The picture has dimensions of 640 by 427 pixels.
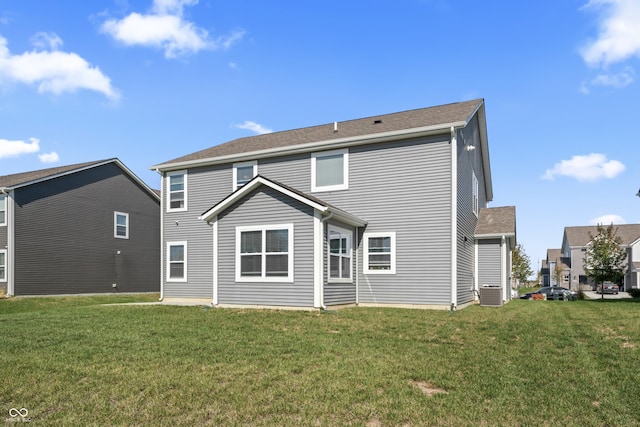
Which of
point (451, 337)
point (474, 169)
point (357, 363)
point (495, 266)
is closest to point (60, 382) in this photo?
point (357, 363)

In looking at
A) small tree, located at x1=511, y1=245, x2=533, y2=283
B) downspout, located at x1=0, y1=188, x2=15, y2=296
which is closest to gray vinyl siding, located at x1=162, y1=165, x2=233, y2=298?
downspout, located at x1=0, y1=188, x2=15, y2=296

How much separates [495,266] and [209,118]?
12063 mm

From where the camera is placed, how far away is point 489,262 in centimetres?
1783

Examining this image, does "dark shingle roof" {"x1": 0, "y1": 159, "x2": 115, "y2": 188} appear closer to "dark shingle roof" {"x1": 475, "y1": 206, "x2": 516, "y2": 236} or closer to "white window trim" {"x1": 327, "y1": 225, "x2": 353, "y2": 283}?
"white window trim" {"x1": 327, "y1": 225, "x2": 353, "y2": 283}

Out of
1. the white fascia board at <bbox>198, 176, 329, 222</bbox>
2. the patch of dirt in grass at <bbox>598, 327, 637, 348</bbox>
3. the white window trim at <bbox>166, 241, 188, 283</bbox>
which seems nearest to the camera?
the patch of dirt in grass at <bbox>598, 327, 637, 348</bbox>

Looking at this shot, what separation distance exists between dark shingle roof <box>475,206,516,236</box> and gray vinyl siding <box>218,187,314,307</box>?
8.20 meters

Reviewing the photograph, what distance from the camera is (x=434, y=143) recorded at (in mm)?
14414

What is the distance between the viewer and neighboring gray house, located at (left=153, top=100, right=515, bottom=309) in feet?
44.0

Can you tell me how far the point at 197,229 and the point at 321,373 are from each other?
44.1 ft

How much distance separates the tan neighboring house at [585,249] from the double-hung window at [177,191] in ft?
159

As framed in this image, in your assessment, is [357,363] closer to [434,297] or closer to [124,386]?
[124,386]

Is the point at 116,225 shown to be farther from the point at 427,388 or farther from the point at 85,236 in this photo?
the point at 427,388

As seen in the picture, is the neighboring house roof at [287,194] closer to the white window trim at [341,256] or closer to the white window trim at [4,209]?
the white window trim at [341,256]

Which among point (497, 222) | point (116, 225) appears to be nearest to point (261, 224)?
point (497, 222)
